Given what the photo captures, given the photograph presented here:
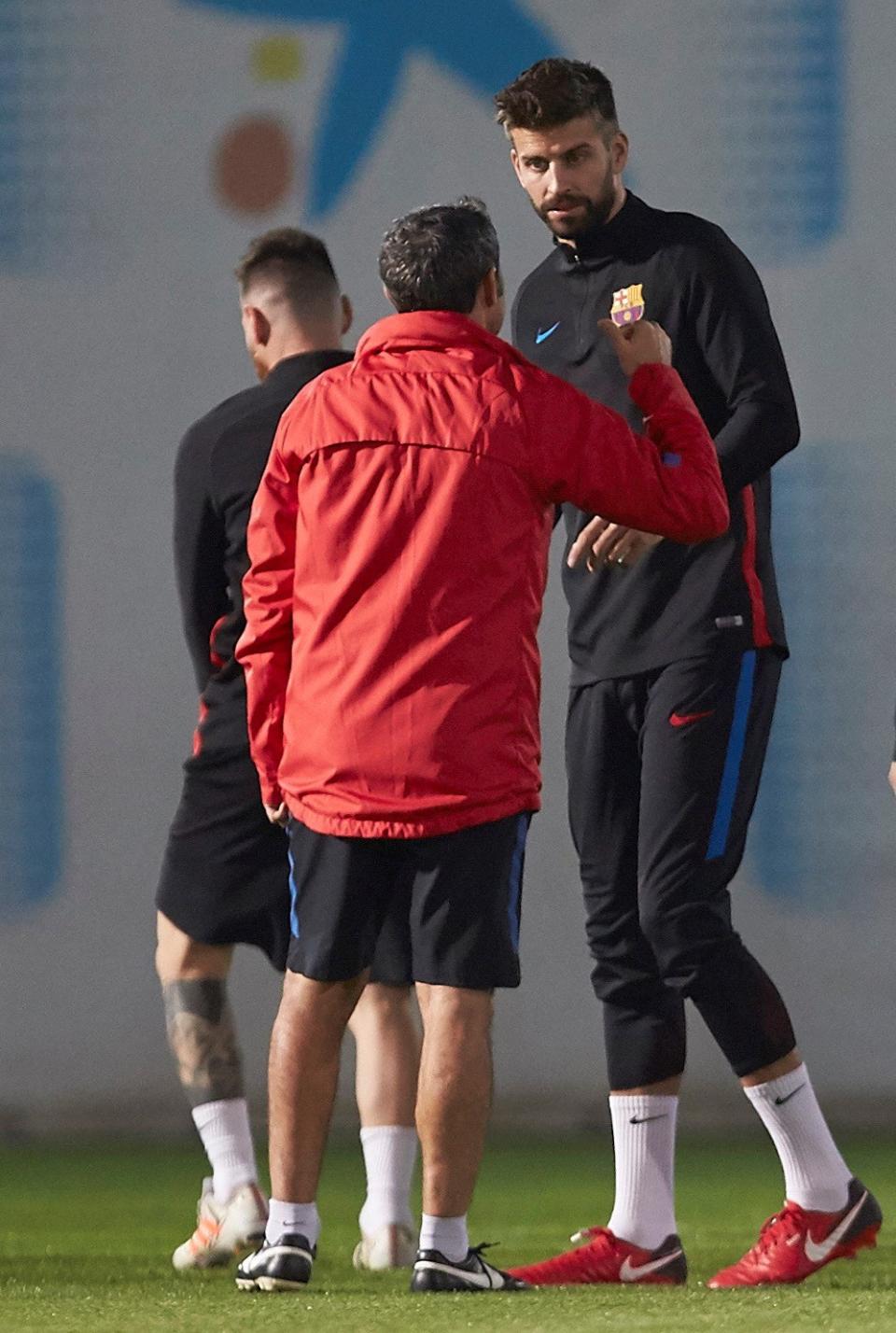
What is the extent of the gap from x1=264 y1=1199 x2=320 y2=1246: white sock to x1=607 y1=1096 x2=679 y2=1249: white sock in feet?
1.50

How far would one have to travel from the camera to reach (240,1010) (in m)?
4.82

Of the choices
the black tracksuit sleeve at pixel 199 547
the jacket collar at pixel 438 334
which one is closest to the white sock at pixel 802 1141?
the jacket collar at pixel 438 334

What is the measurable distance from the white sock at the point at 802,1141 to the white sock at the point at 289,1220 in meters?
0.57

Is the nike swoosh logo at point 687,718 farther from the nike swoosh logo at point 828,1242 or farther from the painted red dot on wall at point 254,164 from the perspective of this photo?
Answer: the painted red dot on wall at point 254,164

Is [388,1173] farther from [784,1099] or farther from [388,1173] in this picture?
[784,1099]

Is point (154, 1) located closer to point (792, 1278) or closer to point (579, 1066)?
point (579, 1066)

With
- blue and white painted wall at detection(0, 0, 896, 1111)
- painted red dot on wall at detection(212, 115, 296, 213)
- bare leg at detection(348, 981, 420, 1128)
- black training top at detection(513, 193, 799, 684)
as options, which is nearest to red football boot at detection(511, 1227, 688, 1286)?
bare leg at detection(348, 981, 420, 1128)

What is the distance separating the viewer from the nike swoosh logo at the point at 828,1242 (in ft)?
8.86

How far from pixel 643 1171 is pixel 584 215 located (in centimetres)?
123

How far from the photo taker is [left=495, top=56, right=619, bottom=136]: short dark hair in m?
2.82

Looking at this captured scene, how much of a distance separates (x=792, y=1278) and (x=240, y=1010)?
7.55 feet

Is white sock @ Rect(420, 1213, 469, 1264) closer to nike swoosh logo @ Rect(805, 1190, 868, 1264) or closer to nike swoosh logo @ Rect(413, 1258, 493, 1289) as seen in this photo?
nike swoosh logo @ Rect(413, 1258, 493, 1289)

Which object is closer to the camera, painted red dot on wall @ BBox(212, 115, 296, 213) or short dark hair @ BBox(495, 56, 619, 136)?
short dark hair @ BBox(495, 56, 619, 136)

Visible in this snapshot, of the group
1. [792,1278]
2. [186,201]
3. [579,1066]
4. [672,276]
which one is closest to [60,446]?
[186,201]
